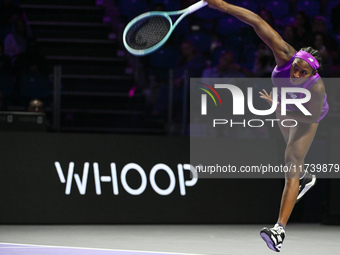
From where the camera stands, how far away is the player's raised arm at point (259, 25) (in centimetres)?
572

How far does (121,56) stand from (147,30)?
607cm

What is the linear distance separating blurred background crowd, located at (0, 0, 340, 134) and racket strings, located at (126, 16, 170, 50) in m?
3.43

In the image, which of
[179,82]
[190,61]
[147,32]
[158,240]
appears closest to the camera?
[147,32]

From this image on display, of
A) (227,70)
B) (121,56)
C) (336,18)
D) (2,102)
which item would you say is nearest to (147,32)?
(2,102)

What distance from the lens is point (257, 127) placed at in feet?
32.7

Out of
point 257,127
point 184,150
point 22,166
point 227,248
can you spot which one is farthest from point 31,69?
point 227,248

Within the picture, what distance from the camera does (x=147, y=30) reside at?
6.20 meters

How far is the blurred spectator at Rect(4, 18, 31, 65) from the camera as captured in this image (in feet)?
36.0

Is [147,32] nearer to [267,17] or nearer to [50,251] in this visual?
[50,251]

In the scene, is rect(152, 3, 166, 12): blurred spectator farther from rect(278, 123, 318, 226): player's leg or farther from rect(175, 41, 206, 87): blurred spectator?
rect(278, 123, 318, 226): player's leg

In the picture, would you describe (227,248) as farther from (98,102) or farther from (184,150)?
(98,102)

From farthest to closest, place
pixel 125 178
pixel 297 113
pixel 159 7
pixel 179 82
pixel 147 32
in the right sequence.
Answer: pixel 159 7 < pixel 179 82 < pixel 125 178 < pixel 297 113 < pixel 147 32

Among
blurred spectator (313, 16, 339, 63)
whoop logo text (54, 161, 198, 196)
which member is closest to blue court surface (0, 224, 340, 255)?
whoop logo text (54, 161, 198, 196)

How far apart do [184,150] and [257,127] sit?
121 cm
